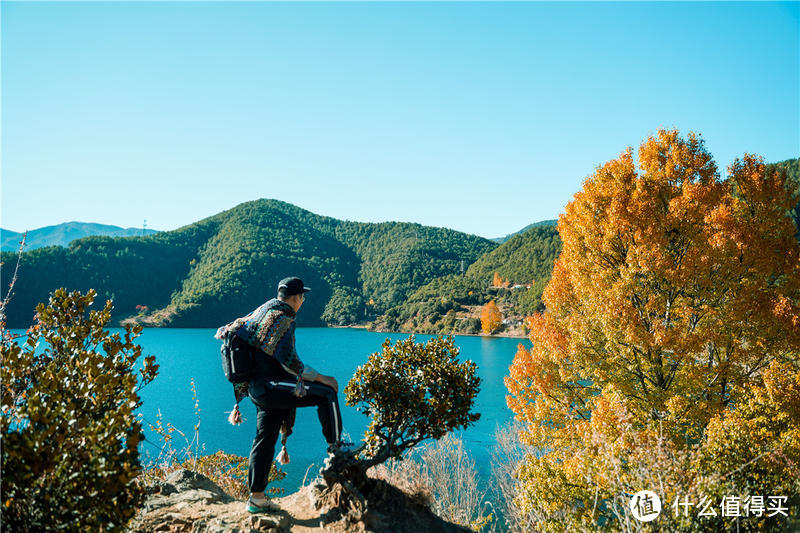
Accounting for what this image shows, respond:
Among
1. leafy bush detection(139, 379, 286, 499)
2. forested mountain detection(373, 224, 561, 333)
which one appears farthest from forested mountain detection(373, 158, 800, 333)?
leafy bush detection(139, 379, 286, 499)

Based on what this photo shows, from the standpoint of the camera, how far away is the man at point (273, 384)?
13.7 ft

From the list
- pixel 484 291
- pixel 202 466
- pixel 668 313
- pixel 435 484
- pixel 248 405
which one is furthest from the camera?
pixel 484 291

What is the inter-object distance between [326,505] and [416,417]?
1.29m

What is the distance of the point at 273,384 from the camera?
13.9 feet

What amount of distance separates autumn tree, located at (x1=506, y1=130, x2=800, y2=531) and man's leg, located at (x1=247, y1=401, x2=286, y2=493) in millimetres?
4622

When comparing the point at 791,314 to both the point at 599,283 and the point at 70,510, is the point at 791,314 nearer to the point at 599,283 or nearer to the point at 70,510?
the point at 599,283

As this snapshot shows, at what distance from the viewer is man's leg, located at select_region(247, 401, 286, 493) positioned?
4.29 m

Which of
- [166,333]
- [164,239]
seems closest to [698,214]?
[166,333]

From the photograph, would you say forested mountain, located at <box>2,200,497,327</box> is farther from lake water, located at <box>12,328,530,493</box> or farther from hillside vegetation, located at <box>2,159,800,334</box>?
lake water, located at <box>12,328,530,493</box>

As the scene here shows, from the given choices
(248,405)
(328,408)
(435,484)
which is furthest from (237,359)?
(248,405)

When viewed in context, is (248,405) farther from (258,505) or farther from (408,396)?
(408,396)

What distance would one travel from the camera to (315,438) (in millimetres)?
26406

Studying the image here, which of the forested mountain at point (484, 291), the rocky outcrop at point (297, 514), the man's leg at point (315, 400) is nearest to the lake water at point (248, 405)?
the rocky outcrop at point (297, 514)

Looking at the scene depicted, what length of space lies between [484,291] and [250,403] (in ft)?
275
